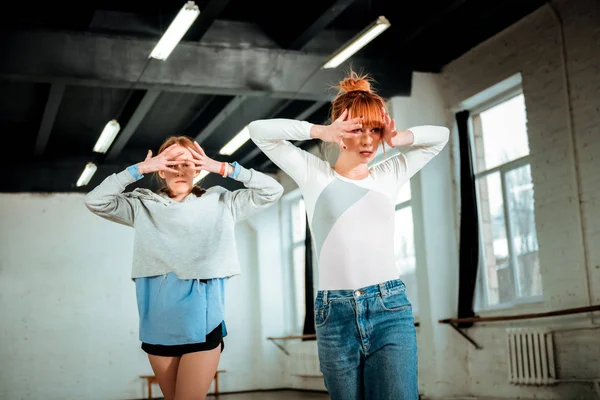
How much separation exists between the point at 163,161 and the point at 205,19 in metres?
5.27

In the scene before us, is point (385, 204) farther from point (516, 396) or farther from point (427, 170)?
point (427, 170)

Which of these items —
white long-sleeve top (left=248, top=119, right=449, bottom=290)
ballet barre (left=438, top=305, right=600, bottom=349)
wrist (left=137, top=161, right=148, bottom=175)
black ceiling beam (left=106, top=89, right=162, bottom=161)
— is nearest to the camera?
white long-sleeve top (left=248, top=119, right=449, bottom=290)

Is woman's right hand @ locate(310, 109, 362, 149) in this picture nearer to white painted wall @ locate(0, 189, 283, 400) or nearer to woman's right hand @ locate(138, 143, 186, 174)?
woman's right hand @ locate(138, 143, 186, 174)

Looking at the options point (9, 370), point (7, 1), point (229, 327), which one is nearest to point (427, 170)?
point (7, 1)

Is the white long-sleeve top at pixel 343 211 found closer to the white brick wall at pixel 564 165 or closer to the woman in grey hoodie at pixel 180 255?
the woman in grey hoodie at pixel 180 255

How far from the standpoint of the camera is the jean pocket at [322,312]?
2146mm

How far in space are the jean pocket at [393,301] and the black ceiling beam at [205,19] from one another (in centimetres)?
546

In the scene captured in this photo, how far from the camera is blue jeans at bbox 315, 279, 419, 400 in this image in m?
2.06

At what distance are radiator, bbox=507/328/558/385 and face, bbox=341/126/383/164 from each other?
5396 mm

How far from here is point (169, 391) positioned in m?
2.77

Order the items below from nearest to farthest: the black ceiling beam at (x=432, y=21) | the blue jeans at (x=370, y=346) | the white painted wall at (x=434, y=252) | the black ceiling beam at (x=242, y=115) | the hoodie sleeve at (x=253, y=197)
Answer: the blue jeans at (x=370, y=346), the hoodie sleeve at (x=253, y=197), the black ceiling beam at (x=432, y=21), the white painted wall at (x=434, y=252), the black ceiling beam at (x=242, y=115)

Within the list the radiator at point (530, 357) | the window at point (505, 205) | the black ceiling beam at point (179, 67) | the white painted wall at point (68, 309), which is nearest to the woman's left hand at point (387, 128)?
the radiator at point (530, 357)

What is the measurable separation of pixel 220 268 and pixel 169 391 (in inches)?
19.3

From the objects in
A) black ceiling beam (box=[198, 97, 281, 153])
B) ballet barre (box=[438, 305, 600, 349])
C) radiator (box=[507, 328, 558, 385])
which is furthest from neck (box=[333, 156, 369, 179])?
black ceiling beam (box=[198, 97, 281, 153])
